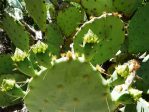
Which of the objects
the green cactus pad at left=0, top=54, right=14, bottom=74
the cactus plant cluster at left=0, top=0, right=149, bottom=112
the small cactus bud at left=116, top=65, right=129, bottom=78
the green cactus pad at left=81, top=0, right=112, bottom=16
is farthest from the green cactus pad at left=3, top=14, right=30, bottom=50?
the small cactus bud at left=116, top=65, right=129, bottom=78

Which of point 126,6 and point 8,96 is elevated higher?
point 126,6

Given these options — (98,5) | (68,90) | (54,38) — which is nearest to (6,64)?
(54,38)

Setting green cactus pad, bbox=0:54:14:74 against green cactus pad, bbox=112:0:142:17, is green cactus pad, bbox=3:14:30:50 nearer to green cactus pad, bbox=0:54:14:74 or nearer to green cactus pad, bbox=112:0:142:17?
green cactus pad, bbox=0:54:14:74

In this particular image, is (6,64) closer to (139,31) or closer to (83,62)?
(139,31)

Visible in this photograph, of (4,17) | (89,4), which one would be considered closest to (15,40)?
(4,17)

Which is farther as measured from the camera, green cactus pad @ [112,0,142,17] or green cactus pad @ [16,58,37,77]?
green cactus pad @ [112,0,142,17]

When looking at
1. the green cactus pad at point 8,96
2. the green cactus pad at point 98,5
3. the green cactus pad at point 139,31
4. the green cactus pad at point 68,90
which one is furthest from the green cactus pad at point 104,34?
the green cactus pad at point 8,96
